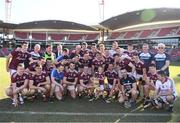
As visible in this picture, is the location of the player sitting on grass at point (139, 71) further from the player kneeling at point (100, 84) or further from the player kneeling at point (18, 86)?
the player kneeling at point (18, 86)

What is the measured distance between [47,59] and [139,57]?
286 cm

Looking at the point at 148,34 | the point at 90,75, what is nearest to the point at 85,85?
the point at 90,75

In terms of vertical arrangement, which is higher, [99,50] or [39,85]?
[99,50]

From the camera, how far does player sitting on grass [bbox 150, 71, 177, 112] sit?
9242mm

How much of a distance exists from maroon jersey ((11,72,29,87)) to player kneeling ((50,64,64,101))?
852 millimetres

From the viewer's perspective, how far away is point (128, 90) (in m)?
10.2

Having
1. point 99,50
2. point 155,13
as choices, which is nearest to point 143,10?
point 155,13

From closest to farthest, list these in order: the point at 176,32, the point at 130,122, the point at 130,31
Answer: the point at 130,122 → the point at 176,32 → the point at 130,31

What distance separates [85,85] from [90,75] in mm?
455

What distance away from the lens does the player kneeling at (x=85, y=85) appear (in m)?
11.1

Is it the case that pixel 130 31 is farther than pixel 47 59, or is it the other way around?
pixel 130 31

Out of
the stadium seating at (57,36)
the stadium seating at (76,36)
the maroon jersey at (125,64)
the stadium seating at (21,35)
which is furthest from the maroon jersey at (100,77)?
the stadium seating at (21,35)

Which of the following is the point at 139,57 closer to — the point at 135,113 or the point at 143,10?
the point at 135,113

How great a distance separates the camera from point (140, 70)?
11.0 metres
